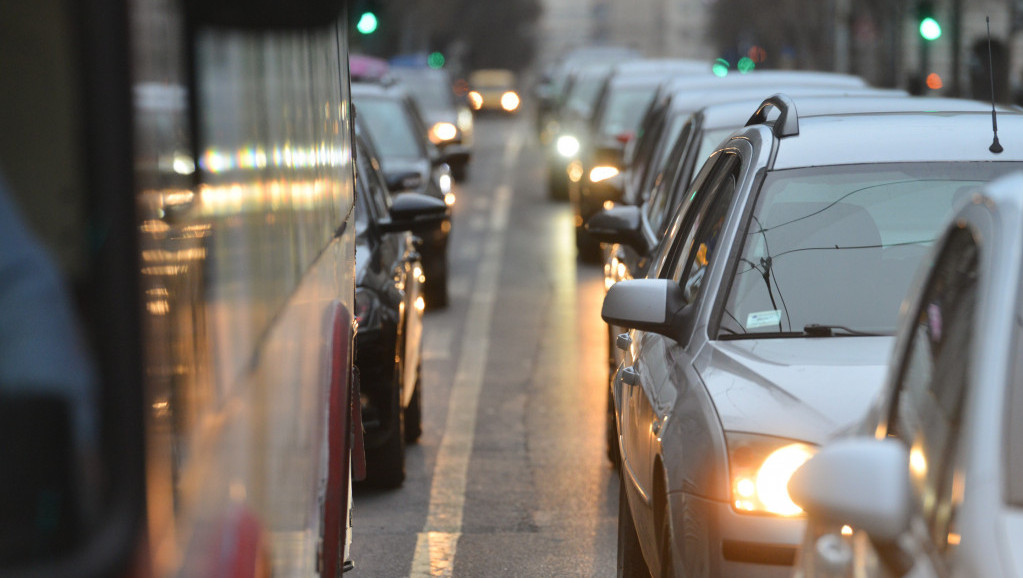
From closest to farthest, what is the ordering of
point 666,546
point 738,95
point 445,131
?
point 666,546, point 738,95, point 445,131

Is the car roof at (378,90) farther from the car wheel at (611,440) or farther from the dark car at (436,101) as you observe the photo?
the dark car at (436,101)

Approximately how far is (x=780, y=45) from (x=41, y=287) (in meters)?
76.6

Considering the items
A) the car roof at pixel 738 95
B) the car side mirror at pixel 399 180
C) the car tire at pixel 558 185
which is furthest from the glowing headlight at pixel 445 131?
the car roof at pixel 738 95

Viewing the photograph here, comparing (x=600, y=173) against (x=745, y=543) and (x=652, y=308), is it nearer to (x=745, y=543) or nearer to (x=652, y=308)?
(x=652, y=308)

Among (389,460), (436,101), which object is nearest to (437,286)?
(389,460)

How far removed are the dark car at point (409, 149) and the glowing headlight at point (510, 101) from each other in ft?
169

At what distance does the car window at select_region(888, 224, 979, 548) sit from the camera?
265 cm

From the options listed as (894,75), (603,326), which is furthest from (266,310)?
(894,75)

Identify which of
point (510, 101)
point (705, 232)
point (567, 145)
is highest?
point (705, 232)

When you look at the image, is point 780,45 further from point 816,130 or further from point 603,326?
point 816,130

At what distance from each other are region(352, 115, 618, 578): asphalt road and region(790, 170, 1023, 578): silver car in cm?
346

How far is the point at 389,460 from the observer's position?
7645 millimetres

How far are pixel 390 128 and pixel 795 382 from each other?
1040cm

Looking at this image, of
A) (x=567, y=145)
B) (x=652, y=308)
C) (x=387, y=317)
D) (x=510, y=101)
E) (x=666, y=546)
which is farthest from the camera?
(x=510, y=101)
